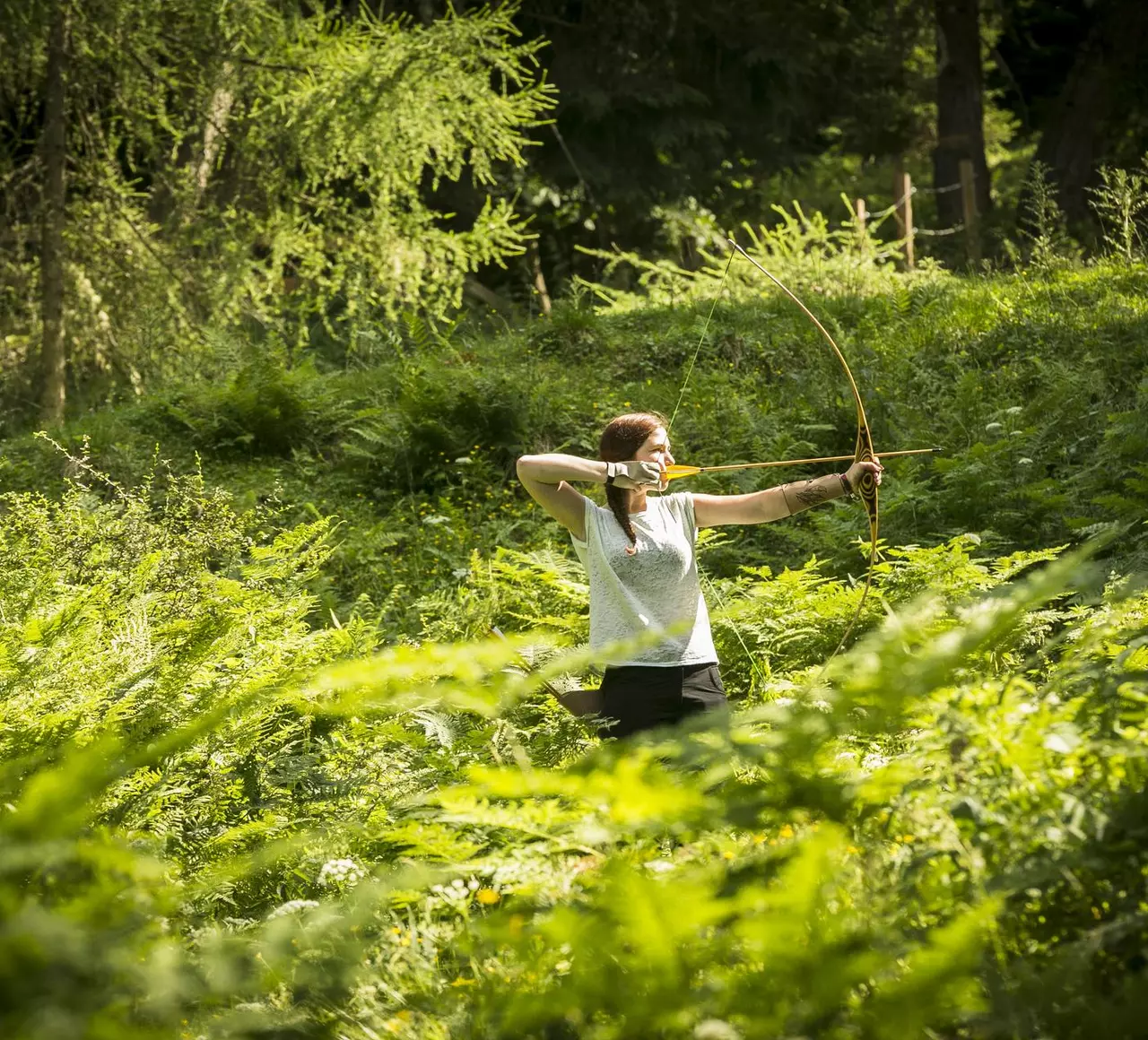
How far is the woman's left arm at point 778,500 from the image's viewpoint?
4.06 metres

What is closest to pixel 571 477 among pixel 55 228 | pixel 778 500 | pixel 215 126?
pixel 778 500

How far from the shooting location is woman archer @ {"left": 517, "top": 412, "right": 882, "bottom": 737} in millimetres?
3781

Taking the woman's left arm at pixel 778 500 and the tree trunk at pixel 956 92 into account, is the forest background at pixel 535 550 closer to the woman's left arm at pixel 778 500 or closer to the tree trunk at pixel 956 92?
the tree trunk at pixel 956 92

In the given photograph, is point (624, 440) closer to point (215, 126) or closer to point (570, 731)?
point (570, 731)

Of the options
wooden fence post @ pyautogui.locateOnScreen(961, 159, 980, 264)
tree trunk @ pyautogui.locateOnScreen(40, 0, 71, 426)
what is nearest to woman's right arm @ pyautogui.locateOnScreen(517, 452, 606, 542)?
tree trunk @ pyautogui.locateOnScreen(40, 0, 71, 426)

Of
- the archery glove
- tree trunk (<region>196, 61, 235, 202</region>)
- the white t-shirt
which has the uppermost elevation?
tree trunk (<region>196, 61, 235, 202</region>)

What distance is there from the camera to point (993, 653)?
14.8 feet

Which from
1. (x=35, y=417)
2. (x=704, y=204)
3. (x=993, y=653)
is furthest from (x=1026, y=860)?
(x=704, y=204)

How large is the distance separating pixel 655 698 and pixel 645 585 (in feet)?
1.21

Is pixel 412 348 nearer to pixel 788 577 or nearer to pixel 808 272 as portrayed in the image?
pixel 808 272

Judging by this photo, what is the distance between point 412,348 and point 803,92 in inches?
352

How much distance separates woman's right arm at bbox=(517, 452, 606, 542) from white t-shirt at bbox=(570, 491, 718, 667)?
127mm

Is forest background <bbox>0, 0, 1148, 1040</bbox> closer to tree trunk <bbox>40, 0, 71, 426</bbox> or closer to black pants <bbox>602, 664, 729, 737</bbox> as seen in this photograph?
tree trunk <bbox>40, 0, 71, 426</bbox>

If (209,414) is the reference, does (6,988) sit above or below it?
above
